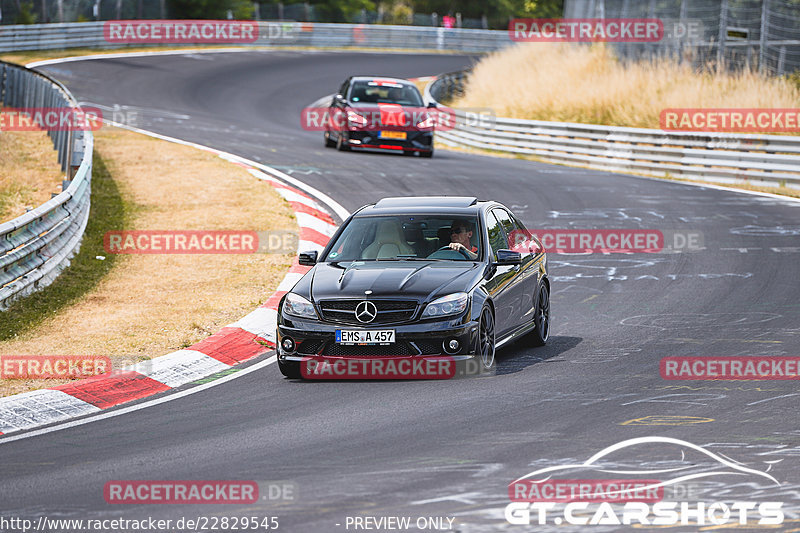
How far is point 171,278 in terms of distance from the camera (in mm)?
14531

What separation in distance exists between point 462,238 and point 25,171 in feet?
41.7

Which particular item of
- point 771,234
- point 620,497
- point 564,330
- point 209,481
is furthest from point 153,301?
point 771,234

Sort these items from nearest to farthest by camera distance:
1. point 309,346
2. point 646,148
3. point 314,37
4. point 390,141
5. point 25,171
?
point 309,346, point 25,171, point 646,148, point 390,141, point 314,37

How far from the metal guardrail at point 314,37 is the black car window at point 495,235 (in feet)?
125

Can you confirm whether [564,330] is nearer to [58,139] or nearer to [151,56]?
[58,139]

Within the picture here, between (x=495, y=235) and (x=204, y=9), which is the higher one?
(x=204, y=9)

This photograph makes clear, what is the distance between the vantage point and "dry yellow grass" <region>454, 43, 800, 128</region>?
2970 centimetres

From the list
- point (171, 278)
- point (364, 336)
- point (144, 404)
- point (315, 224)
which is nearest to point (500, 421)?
point (364, 336)

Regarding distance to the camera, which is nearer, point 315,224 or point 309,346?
point 309,346

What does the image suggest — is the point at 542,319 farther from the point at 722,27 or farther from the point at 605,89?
the point at 722,27

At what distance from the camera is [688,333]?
11633 mm

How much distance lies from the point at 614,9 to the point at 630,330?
3026 centimetres

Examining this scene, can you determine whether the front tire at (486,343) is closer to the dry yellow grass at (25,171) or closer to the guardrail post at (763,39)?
the dry yellow grass at (25,171)

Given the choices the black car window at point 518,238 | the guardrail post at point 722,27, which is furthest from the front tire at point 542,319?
the guardrail post at point 722,27
